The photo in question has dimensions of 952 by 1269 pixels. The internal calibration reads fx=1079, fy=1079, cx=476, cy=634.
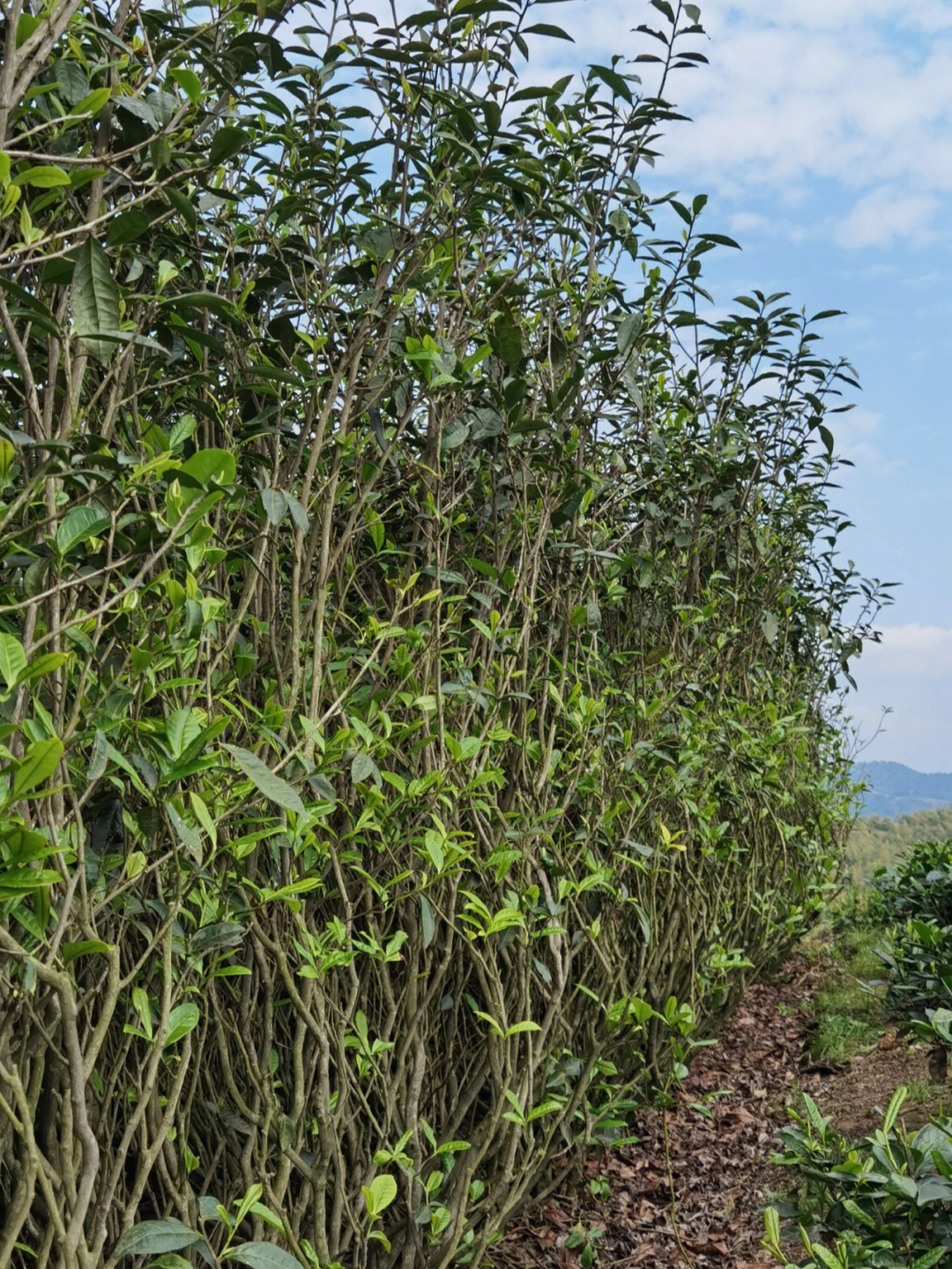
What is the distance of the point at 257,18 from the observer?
243 cm

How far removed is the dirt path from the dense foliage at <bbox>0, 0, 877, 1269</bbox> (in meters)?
0.24

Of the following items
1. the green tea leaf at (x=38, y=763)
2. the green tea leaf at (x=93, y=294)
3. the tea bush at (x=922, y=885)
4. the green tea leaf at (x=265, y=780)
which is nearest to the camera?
the green tea leaf at (x=38, y=763)

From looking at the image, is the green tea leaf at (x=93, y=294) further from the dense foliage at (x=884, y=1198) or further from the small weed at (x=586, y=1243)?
the small weed at (x=586, y=1243)

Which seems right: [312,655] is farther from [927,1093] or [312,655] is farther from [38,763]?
[927,1093]

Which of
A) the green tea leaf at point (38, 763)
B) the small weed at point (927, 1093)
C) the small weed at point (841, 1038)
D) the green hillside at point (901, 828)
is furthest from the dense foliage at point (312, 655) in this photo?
the green hillside at point (901, 828)

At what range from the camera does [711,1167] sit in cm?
405

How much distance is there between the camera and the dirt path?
343 centimetres

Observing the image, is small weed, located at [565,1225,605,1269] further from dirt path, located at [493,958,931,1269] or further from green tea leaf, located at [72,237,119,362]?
green tea leaf, located at [72,237,119,362]

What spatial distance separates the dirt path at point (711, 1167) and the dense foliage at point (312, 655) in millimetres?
237

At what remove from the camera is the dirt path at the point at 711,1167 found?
343 centimetres

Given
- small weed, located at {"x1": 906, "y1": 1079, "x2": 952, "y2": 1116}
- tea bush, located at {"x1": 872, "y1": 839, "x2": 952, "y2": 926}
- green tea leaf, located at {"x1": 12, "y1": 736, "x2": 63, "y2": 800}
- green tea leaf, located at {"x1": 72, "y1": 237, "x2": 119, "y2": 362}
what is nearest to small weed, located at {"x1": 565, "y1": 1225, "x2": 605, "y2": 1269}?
small weed, located at {"x1": 906, "y1": 1079, "x2": 952, "y2": 1116}

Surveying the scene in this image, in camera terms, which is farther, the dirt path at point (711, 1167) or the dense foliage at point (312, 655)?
the dirt path at point (711, 1167)

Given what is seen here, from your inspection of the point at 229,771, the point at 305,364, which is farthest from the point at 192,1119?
the point at 305,364

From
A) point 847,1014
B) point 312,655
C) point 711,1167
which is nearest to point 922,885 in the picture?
point 847,1014
